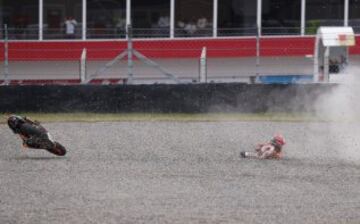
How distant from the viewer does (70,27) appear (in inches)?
1008

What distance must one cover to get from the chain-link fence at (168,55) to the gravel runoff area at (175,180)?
899 centimetres

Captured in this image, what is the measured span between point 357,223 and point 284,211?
2.36 ft

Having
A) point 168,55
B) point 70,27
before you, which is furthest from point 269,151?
point 70,27

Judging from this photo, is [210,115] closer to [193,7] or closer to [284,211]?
[193,7]

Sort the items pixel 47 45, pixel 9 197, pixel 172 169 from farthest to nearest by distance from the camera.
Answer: pixel 47 45
pixel 172 169
pixel 9 197

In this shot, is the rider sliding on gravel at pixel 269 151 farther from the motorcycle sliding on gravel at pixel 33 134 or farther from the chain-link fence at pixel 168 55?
the chain-link fence at pixel 168 55

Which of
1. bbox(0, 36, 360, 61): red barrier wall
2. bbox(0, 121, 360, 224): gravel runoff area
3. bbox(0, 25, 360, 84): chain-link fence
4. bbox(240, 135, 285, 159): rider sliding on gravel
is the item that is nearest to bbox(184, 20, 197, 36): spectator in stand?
bbox(0, 25, 360, 84): chain-link fence

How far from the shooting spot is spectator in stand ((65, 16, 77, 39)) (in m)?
25.6

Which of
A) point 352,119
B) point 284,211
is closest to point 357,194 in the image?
point 284,211

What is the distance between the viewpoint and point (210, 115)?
18.9 metres

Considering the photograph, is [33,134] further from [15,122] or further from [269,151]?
[269,151]

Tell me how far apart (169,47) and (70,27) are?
276 centimetres

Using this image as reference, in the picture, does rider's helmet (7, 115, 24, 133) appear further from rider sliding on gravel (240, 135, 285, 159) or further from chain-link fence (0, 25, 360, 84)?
chain-link fence (0, 25, 360, 84)

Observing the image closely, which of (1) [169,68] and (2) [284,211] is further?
(1) [169,68]
